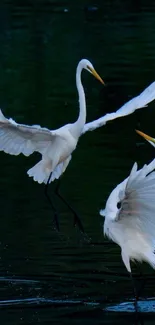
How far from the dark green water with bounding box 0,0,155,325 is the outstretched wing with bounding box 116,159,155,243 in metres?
0.57

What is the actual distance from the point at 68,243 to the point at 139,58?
38.2 ft

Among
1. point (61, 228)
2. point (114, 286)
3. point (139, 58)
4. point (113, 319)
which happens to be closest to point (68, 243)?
point (61, 228)

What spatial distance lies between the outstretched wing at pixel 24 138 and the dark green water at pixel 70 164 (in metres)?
0.70

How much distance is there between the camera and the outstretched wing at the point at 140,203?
725cm

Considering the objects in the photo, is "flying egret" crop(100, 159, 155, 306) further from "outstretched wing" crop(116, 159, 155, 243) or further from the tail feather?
the tail feather

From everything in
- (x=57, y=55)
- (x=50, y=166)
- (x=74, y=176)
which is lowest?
(x=57, y=55)

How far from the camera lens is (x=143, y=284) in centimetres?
830

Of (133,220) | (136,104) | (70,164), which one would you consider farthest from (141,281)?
(70,164)

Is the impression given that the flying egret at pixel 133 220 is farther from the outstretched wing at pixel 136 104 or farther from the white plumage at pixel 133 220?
the outstretched wing at pixel 136 104

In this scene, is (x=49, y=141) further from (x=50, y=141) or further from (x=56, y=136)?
(x=56, y=136)

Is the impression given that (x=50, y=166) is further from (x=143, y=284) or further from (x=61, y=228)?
(x=143, y=284)

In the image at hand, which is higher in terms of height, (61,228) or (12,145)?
(12,145)

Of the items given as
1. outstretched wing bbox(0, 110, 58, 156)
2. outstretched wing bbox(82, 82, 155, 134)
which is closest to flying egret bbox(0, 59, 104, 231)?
outstretched wing bbox(0, 110, 58, 156)

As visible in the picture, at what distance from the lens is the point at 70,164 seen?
12758 millimetres
